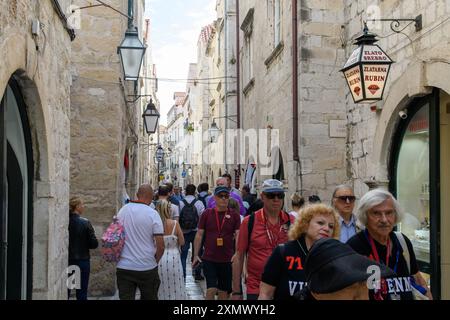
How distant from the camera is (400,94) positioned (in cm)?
657

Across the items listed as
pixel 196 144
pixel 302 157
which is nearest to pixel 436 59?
pixel 302 157

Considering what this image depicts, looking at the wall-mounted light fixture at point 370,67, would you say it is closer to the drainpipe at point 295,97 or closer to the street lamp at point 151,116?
the drainpipe at point 295,97

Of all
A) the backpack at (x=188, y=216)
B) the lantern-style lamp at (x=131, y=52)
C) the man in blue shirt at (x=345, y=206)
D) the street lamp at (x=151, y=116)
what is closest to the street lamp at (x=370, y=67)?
the man in blue shirt at (x=345, y=206)

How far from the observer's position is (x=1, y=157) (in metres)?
3.95

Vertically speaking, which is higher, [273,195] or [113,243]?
[273,195]

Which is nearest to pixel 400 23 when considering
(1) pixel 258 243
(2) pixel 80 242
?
(1) pixel 258 243

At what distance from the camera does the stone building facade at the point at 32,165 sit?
14.1 ft

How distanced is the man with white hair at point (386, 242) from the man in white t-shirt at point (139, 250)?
2597mm

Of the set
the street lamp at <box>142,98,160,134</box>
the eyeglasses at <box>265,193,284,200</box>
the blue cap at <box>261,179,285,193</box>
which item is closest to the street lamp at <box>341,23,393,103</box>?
the blue cap at <box>261,179,285,193</box>

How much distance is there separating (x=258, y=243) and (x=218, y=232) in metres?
1.86

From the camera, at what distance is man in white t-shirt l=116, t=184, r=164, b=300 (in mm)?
5445

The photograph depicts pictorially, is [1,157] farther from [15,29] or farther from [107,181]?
[107,181]

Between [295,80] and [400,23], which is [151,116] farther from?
[400,23]
